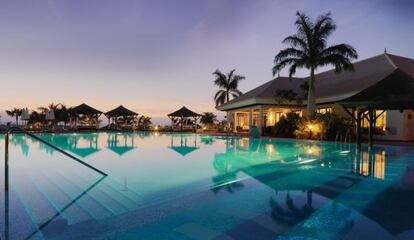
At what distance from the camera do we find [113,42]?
21.4 m

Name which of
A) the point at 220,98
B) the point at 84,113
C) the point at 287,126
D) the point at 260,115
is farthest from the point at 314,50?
the point at 84,113

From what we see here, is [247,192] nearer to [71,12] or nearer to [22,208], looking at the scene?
[22,208]

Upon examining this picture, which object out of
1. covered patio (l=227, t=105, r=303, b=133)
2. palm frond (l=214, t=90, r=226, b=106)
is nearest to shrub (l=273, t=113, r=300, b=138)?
covered patio (l=227, t=105, r=303, b=133)

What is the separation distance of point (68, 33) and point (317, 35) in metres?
16.5

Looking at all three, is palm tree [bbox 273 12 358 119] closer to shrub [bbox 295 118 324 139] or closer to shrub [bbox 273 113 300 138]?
shrub [bbox 295 118 324 139]

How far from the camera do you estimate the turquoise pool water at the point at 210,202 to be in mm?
3693

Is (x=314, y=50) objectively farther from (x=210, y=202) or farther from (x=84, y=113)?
(x=84, y=113)

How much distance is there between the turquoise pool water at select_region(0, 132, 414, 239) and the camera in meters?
3.69

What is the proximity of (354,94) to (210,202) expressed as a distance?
51.8ft

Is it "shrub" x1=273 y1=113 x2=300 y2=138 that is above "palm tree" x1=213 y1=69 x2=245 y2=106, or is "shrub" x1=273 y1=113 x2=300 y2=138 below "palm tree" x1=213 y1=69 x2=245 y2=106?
below

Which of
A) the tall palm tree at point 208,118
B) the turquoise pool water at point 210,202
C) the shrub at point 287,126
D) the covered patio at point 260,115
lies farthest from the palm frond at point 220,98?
the turquoise pool water at point 210,202

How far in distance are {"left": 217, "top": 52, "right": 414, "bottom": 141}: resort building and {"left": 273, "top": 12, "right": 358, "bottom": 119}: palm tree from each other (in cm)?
224

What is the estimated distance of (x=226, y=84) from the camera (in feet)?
117

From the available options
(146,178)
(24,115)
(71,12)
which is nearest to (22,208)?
(146,178)
